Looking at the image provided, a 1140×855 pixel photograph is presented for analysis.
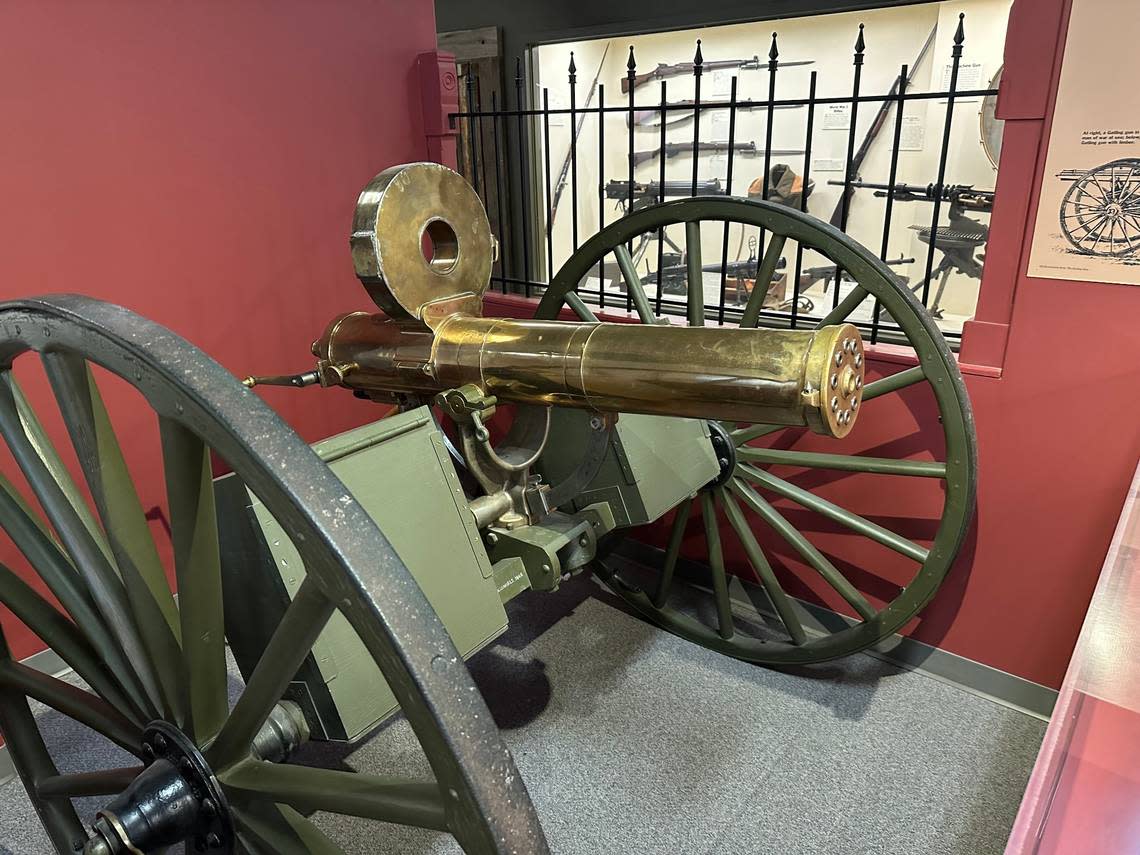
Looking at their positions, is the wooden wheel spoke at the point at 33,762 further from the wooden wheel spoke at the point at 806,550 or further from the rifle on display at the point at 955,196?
the rifle on display at the point at 955,196

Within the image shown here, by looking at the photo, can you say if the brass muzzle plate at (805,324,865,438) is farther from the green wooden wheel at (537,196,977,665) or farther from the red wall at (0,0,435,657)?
the red wall at (0,0,435,657)

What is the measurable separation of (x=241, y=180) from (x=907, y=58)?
8.17ft

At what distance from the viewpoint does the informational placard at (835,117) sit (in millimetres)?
3425

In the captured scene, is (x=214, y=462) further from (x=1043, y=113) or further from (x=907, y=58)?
(x=907, y=58)

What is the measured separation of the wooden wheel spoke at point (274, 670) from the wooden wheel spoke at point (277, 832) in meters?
0.07

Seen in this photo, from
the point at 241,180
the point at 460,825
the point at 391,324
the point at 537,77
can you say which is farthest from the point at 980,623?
the point at 537,77

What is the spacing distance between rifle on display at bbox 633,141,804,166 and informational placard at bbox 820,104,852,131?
170mm

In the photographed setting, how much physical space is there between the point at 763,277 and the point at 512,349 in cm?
79

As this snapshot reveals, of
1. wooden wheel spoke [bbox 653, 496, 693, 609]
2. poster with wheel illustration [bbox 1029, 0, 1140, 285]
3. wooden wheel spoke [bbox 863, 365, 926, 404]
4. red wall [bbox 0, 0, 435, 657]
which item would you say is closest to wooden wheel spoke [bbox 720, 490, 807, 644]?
wooden wheel spoke [bbox 653, 496, 693, 609]

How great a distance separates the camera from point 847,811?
187 centimetres

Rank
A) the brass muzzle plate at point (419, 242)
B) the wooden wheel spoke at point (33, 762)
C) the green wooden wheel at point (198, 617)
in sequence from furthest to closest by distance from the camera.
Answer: the brass muzzle plate at point (419, 242)
the wooden wheel spoke at point (33, 762)
the green wooden wheel at point (198, 617)

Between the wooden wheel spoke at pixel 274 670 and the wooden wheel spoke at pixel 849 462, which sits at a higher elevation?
the wooden wheel spoke at pixel 274 670

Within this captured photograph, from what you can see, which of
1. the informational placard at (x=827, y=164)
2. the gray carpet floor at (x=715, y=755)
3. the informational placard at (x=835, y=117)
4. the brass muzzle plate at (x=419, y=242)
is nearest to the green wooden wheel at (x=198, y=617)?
the brass muzzle plate at (x=419, y=242)

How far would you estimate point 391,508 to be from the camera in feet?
4.72
